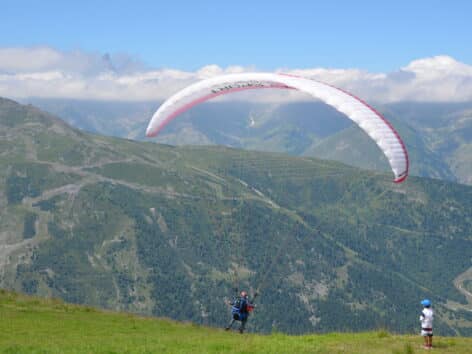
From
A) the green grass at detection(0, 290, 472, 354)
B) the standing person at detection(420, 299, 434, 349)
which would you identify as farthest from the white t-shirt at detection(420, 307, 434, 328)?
the green grass at detection(0, 290, 472, 354)

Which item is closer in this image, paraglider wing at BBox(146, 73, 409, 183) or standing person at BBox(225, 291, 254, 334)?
paraglider wing at BBox(146, 73, 409, 183)

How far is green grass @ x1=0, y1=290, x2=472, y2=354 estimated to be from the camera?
78.6 feet

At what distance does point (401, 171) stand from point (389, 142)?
5.63 ft

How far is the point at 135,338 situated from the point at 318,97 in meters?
17.4

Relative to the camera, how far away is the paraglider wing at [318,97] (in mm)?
31828

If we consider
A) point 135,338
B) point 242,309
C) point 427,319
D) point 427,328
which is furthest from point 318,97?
point 135,338

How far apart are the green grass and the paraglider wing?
913cm

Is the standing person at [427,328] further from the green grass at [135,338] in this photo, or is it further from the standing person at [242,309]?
the standing person at [242,309]

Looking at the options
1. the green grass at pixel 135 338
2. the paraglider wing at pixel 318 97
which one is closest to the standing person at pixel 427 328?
the green grass at pixel 135 338

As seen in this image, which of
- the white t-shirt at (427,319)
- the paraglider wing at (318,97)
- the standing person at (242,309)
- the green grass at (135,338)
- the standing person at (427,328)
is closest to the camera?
the green grass at (135,338)

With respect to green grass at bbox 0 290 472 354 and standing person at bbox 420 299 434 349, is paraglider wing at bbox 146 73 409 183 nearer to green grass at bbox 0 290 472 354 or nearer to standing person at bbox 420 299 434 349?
standing person at bbox 420 299 434 349

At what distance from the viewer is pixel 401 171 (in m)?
31.5

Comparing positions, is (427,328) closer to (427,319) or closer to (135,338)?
(427,319)

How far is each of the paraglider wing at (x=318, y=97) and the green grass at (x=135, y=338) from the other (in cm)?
913
